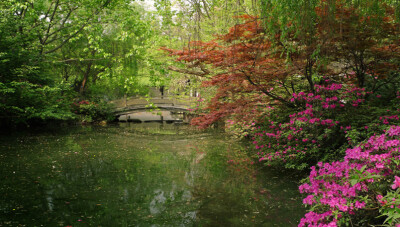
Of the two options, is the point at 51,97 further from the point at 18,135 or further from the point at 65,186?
the point at 65,186

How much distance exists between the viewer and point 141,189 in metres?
5.41

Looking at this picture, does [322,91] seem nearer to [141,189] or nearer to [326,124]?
[326,124]

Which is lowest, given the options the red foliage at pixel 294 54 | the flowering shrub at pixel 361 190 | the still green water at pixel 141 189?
the still green water at pixel 141 189

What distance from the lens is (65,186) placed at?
5480mm

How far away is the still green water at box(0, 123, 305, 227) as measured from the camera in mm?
4051

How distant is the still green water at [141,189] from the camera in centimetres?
405

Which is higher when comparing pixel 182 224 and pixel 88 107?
pixel 88 107

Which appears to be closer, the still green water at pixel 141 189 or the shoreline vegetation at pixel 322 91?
the shoreline vegetation at pixel 322 91

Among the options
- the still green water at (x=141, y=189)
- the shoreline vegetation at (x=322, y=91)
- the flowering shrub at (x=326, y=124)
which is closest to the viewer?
the shoreline vegetation at (x=322, y=91)

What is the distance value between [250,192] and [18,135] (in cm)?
1072

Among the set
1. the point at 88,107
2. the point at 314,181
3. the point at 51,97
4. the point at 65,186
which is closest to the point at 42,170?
the point at 65,186

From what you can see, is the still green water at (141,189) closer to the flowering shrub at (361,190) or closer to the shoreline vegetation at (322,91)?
the shoreline vegetation at (322,91)

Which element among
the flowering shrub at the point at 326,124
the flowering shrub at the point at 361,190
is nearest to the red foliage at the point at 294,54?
the flowering shrub at the point at 326,124

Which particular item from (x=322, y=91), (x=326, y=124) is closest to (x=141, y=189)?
(x=326, y=124)
